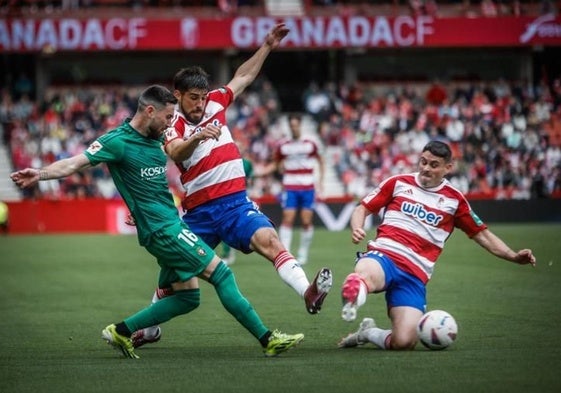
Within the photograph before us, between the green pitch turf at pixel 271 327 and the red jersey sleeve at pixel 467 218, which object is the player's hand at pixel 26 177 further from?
the red jersey sleeve at pixel 467 218

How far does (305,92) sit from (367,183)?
17.7 feet

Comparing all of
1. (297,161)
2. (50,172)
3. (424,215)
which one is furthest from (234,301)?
(297,161)

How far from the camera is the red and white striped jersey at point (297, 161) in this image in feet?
67.2

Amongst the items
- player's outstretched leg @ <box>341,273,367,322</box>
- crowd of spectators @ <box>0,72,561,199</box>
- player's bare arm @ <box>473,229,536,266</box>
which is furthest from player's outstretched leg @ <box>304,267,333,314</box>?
crowd of spectators @ <box>0,72,561,199</box>

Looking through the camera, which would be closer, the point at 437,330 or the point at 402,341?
the point at 437,330

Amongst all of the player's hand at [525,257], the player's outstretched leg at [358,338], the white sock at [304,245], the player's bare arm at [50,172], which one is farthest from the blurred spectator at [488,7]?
the player's bare arm at [50,172]

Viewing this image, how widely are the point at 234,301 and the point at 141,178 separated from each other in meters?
1.23

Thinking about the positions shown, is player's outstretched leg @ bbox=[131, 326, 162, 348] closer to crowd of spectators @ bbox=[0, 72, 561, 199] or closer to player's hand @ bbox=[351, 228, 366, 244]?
player's hand @ bbox=[351, 228, 366, 244]

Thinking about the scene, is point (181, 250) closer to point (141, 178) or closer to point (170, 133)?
point (141, 178)

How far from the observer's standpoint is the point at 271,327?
36.4 ft

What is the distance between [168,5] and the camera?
36.8 meters

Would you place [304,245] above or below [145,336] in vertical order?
below

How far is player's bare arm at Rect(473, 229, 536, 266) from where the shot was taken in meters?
9.28

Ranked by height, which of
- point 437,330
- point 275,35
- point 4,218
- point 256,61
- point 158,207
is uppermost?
point 275,35
